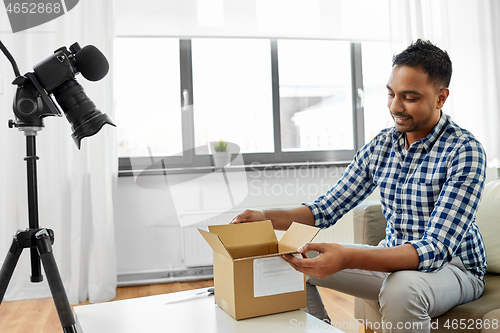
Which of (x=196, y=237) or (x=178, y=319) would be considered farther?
(x=196, y=237)

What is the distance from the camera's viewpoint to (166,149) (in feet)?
9.52

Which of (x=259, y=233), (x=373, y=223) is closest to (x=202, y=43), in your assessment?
(x=373, y=223)

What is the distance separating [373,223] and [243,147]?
1482mm

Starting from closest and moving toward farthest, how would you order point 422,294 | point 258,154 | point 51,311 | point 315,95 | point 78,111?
point 422,294 → point 78,111 → point 51,311 → point 258,154 → point 315,95

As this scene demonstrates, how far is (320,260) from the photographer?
3.26 feet

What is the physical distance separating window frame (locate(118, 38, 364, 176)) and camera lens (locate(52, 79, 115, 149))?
1.57 meters

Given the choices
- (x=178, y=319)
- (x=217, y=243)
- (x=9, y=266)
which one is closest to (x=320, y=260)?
(x=217, y=243)

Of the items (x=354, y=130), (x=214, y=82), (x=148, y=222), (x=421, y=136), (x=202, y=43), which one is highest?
(x=202, y=43)

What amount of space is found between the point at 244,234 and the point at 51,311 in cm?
166

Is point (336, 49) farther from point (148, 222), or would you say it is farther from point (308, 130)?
point (148, 222)

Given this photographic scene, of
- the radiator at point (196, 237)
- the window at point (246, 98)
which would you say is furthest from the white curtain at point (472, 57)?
the radiator at point (196, 237)

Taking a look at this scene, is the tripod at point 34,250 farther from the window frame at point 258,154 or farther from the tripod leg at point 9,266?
the window frame at point 258,154

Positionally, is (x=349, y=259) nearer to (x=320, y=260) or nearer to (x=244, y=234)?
(x=320, y=260)

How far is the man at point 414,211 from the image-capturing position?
109 cm
